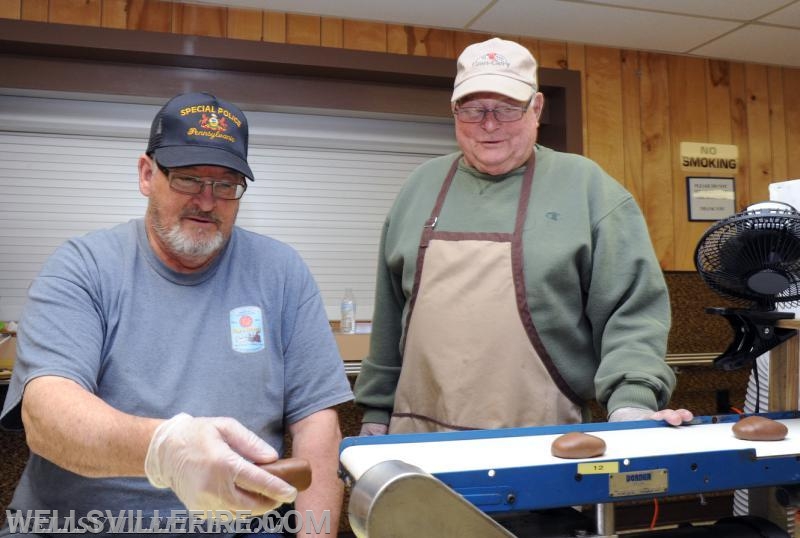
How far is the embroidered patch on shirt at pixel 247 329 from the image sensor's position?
148 centimetres

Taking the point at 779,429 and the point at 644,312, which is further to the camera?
the point at 644,312

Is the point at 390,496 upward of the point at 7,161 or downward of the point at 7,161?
downward

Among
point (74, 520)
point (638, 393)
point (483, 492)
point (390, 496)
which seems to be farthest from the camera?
point (638, 393)

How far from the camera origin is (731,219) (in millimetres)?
1373

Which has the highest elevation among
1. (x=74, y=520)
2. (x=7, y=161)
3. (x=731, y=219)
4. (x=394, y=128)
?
(x=394, y=128)

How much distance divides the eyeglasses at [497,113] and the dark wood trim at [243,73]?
73.0 inches

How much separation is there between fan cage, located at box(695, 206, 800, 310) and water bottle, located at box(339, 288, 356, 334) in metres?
2.32

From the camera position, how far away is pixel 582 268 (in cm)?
166

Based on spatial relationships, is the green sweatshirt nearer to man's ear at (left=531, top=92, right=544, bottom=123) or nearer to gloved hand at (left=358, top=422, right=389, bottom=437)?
man's ear at (left=531, top=92, right=544, bottom=123)

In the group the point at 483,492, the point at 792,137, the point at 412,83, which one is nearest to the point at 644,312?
the point at 483,492

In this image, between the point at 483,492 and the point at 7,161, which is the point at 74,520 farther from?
the point at 7,161

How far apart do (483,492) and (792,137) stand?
13.6ft

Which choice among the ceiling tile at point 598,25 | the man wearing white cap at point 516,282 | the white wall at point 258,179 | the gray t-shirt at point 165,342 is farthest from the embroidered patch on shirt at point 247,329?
the ceiling tile at point 598,25

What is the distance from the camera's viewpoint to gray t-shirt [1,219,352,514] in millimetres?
1328
